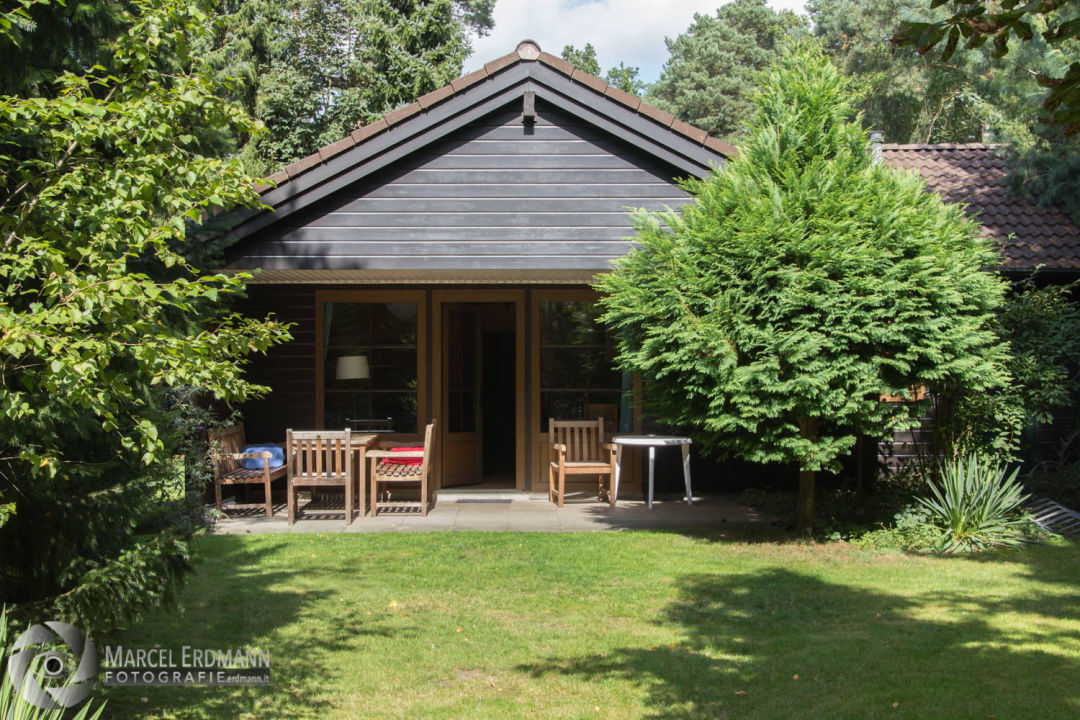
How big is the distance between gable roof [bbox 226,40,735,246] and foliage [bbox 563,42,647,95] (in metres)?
35.3

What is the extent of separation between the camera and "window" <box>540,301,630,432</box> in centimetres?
1115

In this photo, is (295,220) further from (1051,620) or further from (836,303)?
(1051,620)

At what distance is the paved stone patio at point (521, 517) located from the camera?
9070 millimetres

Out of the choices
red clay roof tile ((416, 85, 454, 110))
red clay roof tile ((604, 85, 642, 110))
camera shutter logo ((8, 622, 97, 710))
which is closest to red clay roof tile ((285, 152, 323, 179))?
red clay roof tile ((416, 85, 454, 110))

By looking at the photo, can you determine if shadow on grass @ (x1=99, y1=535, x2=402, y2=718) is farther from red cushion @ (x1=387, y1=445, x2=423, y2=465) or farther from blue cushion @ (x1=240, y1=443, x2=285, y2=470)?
red cushion @ (x1=387, y1=445, x2=423, y2=465)

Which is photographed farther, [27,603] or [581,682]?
[581,682]

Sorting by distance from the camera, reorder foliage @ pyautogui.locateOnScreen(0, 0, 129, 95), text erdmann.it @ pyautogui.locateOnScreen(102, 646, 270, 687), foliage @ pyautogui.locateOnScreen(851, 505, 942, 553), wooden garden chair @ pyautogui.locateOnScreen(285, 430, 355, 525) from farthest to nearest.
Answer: wooden garden chair @ pyautogui.locateOnScreen(285, 430, 355, 525), foliage @ pyautogui.locateOnScreen(851, 505, 942, 553), text erdmann.it @ pyautogui.locateOnScreen(102, 646, 270, 687), foliage @ pyautogui.locateOnScreen(0, 0, 129, 95)

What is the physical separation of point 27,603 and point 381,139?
6.39m

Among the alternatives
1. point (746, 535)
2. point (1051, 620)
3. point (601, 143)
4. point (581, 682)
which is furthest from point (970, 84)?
point (581, 682)

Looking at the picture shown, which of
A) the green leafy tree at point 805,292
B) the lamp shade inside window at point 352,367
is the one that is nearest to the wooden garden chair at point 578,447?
the lamp shade inside window at point 352,367

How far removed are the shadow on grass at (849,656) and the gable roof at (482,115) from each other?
15.4 feet

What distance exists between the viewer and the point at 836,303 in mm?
7328

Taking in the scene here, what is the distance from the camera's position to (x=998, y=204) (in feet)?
37.6

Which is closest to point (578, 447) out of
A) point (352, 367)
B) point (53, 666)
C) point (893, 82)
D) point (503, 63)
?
point (352, 367)
